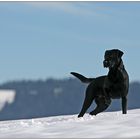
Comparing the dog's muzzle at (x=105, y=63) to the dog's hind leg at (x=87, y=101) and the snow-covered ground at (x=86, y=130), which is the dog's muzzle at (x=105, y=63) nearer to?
the dog's hind leg at (x=87, y=101)

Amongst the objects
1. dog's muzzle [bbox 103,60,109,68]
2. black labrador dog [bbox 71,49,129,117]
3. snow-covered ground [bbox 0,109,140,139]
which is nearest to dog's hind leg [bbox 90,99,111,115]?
black labrador dog [bbox 71,49,129,117]

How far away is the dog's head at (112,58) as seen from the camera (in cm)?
957

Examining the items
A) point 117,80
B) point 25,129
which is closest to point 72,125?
point 25,129

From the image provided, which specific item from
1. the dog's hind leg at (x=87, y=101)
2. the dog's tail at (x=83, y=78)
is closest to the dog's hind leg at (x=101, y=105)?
the dog's hind leg at (x=87, y=101)

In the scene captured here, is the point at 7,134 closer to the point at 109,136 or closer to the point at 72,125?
the point at 72,125

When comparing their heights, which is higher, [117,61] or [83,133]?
[117,61]

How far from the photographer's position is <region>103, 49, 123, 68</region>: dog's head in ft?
31.4

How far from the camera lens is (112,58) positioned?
9586 millimetres

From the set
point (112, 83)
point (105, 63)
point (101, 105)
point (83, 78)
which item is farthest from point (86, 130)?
point (83, 78)

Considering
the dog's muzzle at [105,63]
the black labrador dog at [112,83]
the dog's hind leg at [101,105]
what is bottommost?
the dog's hind leg at [101,105]

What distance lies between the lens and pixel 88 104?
10.1 metres

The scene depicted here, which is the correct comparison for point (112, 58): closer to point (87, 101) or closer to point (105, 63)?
point (105, 63)

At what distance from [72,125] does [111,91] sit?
2235 mm

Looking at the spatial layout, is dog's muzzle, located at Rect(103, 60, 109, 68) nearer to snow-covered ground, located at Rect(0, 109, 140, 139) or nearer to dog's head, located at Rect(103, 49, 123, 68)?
dog's head, located at Rect(103, 49, 123, 68)
